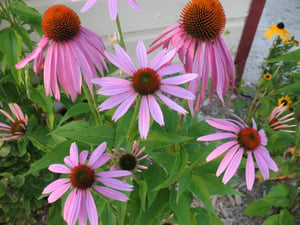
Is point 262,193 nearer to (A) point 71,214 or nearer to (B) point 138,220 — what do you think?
(B) point 138,220

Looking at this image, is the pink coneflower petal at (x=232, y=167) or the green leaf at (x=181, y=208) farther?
the green leaf at (x=181, y=208)

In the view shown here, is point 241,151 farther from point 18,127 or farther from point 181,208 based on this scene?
point 18,127

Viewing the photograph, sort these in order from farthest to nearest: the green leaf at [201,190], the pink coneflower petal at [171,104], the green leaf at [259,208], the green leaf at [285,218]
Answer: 1. the green leaf at [259,208]
2. the green leaf at [285,218]
3. the green leaf at [201,190]
4. the pink coneflower petal at [171,104]

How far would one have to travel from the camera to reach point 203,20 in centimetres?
62

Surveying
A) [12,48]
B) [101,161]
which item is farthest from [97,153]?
[12,48]

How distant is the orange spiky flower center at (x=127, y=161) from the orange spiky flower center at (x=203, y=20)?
1.09 feet

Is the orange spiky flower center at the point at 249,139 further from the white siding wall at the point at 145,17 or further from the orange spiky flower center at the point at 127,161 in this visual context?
the white siding wall at the point at 145,17

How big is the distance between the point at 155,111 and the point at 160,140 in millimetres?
178

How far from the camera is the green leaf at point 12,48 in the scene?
86cm

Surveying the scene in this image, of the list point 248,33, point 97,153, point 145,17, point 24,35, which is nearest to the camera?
point 97,153

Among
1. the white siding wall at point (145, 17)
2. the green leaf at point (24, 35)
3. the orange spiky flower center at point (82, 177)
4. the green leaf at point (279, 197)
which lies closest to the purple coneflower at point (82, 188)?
the orange spiky flower center at point (82, 177)

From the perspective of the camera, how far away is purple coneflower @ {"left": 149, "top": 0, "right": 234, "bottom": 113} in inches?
24.4

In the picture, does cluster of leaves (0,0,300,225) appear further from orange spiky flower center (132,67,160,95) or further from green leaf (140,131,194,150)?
orange spiky flower center (132,67,160,95)

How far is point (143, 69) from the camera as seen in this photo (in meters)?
0.61
